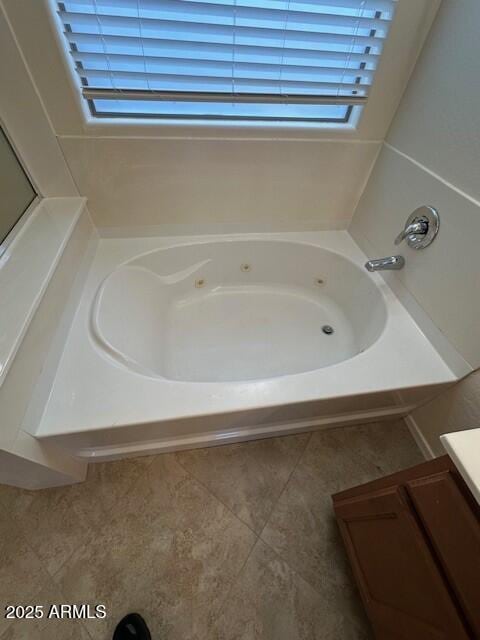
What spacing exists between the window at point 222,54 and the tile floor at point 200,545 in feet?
4.55

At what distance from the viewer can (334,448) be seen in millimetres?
1176

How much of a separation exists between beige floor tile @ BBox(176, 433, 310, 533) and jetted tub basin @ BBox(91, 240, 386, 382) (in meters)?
0.30

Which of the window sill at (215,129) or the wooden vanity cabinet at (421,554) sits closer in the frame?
the wooden vanity cabinet at (421,554)

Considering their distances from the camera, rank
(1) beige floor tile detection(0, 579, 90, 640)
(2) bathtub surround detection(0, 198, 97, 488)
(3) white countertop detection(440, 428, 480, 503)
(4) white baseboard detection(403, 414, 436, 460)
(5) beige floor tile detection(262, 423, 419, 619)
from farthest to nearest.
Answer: (4) white baseboard detection(403, 414, 436, 460)
(5) beige floor tile detection(262, 423, 419, 619)
(1) beige floor tile detection(0, 579, 90, 640)
(2) bathtub surround detection(0, 198, 97, 488)
(3) white countertop detection(440, 428, 480, 503)

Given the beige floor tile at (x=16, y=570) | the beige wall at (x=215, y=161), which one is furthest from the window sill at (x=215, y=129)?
the beige floor tile at (x=16, y=570)

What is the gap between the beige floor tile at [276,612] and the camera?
2.69ft

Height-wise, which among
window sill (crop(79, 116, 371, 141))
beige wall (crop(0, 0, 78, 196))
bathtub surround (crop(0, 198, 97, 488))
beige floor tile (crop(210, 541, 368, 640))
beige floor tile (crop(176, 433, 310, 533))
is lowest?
beige floor tile (crop(210, 541, 368, 640))

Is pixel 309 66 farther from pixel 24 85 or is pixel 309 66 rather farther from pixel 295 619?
pixel 295 619

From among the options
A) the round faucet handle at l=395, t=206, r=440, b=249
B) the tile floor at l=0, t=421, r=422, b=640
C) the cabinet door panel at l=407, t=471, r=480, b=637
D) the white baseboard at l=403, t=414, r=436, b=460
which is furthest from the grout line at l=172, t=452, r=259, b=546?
the round faucet handle at l=395, t=206, r=440, b=249

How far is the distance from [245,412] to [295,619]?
65 cm

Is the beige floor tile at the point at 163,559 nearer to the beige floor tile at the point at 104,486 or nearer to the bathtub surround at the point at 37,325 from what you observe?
the beige floor tile at the point at 104,486

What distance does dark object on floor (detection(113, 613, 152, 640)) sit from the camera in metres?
0.77

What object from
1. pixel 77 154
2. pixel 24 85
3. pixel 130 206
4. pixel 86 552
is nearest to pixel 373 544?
pixel 86 552

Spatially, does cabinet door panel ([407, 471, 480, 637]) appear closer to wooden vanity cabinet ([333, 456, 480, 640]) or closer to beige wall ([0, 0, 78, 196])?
wooden vanity cabinet ([333, 456, 480, 640])
